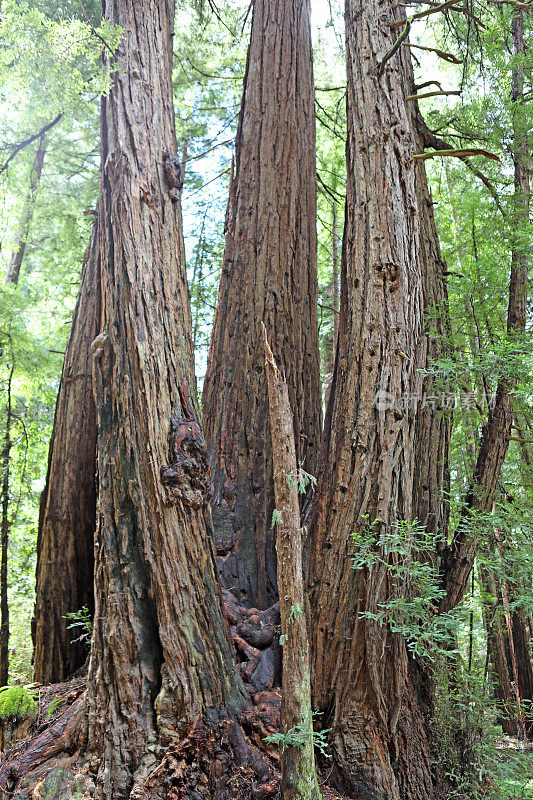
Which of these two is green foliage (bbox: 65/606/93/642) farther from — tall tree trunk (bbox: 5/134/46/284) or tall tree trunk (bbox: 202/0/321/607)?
tall tree trunk (bbox: 5/134/46/284)

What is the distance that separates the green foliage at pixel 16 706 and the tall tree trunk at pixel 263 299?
53.1 inches

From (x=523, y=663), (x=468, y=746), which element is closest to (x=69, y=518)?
(x=468, y=746)

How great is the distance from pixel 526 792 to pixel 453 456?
2.45 m

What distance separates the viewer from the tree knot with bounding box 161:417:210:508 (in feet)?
8.36

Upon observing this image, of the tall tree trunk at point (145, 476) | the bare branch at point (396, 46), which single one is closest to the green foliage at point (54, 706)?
the tall tree trunk at point (145, 476)

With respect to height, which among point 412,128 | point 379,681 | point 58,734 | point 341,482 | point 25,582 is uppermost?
point 412,128

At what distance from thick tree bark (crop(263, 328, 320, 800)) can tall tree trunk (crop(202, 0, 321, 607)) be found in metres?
1.04

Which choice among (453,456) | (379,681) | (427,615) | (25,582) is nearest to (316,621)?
(379,681)

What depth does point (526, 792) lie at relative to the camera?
108 inches

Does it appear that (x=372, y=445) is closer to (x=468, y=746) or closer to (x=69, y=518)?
(x=468, y=746)

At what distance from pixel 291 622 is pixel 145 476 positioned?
989 mm

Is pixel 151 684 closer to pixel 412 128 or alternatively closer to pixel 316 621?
pixel 316 621

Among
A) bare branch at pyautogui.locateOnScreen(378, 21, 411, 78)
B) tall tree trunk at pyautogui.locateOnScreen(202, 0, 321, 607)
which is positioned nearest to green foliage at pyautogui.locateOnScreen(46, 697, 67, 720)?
tall tree trunk at pyautogui.locateOnScreen(202, 0, 321, 607)

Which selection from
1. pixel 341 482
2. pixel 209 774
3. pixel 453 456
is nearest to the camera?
pixel 209 774
